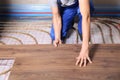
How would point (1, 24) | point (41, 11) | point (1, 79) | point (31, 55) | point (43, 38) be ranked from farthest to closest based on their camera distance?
point (41, 11) < point (1, 24) < point (43, 38) < point (1, 79) < point (31, 55)

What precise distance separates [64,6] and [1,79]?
792 millimetres

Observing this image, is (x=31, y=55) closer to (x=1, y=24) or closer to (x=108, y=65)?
(x=108, y=65)

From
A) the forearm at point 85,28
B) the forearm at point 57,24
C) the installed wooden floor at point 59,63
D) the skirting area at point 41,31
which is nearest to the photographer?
the installed wooden floor at point 59,63

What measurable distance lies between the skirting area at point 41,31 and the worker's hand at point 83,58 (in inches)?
31.3

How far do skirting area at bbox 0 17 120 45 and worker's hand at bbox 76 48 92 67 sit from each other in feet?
2.61

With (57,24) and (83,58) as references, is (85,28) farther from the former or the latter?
(57,24)

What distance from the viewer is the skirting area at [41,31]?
2158 mm

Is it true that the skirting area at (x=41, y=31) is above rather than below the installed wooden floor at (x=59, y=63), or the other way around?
below

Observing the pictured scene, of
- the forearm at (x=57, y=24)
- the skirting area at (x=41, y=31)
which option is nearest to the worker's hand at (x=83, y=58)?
the forearm at (x=57, y=24)

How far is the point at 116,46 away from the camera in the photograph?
1425 millimetres

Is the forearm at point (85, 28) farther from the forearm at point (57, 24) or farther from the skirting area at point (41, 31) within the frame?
the skirting area at point (41, 31)

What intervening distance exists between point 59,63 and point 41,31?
3.63ft

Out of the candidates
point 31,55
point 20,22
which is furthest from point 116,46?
point 20,22

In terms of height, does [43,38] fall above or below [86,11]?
below
